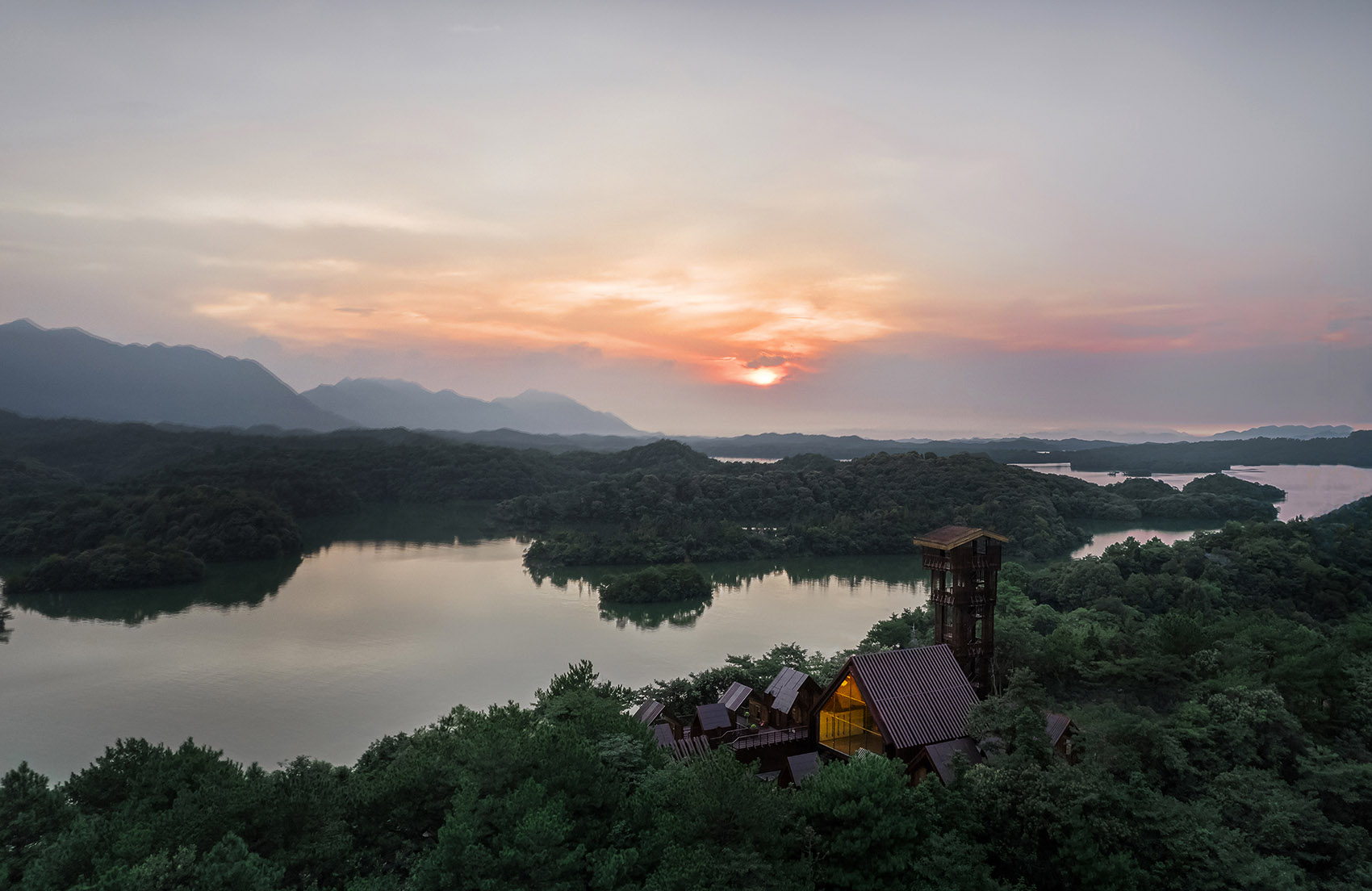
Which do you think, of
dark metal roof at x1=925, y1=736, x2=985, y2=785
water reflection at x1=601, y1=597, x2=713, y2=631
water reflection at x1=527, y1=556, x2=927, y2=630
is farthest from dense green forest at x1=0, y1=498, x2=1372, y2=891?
water reflection at x1=527, y1=556, x2=927, y2=630

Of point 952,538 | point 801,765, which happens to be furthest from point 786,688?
point 952,538

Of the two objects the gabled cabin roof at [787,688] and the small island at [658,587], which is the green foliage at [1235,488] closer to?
the small island at [658,587]

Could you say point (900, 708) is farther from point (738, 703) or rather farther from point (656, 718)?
point (656, 718)

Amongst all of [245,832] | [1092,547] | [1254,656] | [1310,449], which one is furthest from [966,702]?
[1310,449]

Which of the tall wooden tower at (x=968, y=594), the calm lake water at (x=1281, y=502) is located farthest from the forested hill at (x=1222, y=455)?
the tall wooden tower at (x=968, y=594)

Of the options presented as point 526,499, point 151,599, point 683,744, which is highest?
point 526,499

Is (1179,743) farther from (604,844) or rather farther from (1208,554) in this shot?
(1208,554)
